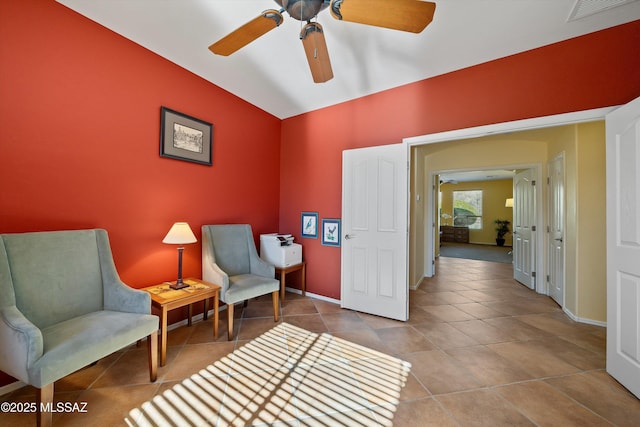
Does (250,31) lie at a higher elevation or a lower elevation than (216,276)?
higher

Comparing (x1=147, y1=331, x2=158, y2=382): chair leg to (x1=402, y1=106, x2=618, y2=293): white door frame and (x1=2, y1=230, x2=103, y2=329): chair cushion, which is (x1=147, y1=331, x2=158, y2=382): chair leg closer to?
(x1=2, y1=230, x2=103, y2=329): chair cushion

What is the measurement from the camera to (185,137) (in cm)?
258

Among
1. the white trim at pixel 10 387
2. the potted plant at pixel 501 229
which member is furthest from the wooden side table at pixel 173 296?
the potted plant at pixel 501 229

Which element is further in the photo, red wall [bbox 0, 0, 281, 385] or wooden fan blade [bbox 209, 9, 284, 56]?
red wall [bbox 0, 0, 281, 385]

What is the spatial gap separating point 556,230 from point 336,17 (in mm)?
4178

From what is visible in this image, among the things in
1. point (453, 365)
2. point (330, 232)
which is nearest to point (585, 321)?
point (453, 365)

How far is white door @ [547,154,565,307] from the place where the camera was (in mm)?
3184

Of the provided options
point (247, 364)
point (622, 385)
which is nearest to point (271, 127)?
point (247, 364)

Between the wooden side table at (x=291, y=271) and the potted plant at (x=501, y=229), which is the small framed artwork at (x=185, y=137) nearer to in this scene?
the wooden side table at (x=291, y=271)

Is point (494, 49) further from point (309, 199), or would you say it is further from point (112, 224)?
point (112, 224)

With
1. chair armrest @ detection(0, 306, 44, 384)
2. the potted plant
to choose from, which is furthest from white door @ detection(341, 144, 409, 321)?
the potted plant

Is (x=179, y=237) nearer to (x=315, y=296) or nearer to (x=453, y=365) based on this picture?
(x=315, y=296)

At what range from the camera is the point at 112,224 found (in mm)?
2053

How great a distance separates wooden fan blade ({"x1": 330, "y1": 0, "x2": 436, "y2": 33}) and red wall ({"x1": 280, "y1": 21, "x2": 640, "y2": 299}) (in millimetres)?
1457
